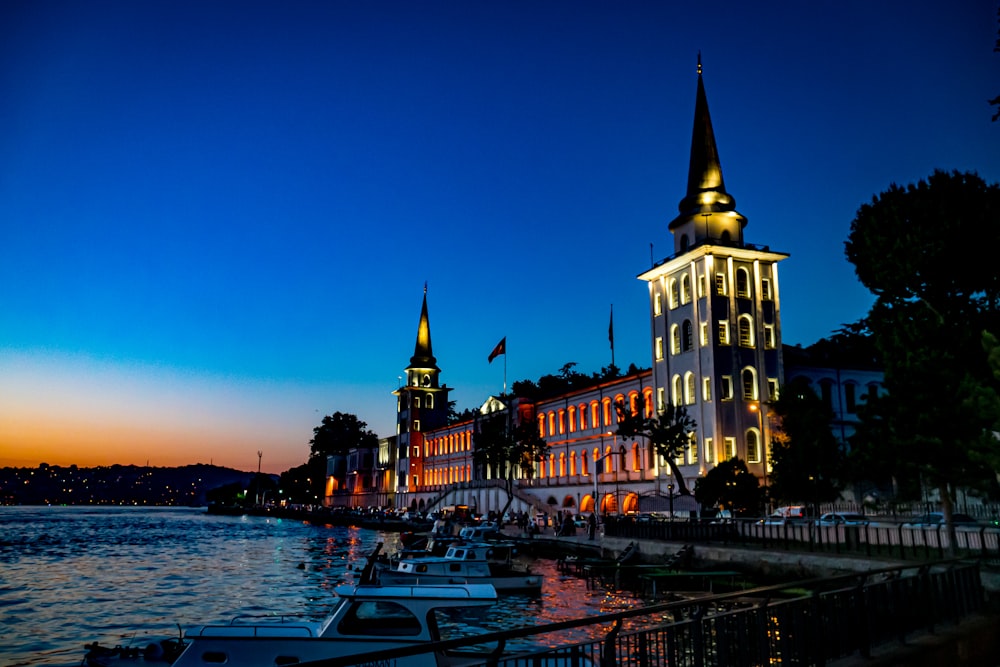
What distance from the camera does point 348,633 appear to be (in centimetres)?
1600

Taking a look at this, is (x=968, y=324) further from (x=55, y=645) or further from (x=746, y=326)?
(x=55, y=645)

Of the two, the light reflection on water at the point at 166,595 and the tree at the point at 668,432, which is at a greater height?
the tree at the point at 668,432

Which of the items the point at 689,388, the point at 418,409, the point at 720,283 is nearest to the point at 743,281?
the point at 720,283

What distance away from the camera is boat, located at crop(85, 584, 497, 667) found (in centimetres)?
1487

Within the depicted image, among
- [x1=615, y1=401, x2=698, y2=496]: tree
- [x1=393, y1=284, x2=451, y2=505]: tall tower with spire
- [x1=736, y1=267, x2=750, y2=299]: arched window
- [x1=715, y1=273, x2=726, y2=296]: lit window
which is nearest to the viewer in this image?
[x1=615, y1=401, x2=698, y2=496]: tree

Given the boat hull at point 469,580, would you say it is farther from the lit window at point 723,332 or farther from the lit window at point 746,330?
the lit window at point 746,330

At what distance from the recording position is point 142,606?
33.3m

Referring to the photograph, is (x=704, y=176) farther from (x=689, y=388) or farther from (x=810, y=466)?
(x=810, y=466)

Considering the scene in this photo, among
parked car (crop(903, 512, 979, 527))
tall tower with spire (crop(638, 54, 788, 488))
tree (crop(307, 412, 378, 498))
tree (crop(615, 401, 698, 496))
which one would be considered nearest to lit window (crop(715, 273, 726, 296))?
tall tower with spire (crop(638, 54, 788, 488))

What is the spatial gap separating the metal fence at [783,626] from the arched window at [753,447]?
49.1m

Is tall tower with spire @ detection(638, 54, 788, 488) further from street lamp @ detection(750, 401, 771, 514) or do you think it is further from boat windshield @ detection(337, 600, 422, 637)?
boat windshield @ detection(337, 600, 422, 637)

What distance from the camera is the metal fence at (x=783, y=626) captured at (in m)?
7.77

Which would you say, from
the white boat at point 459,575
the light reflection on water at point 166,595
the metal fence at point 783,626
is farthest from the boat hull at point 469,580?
the metal fence at point 783,626

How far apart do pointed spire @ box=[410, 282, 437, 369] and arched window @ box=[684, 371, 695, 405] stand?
265 ft
